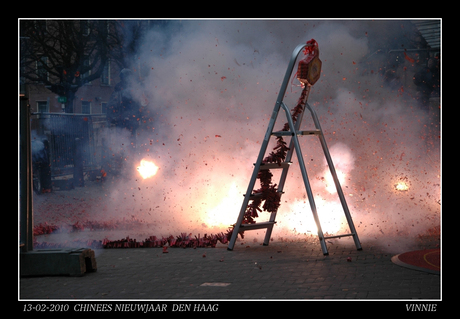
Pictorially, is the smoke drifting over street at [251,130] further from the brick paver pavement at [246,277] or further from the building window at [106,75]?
the building window at [106,75]

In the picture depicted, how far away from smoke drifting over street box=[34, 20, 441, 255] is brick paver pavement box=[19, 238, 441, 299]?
2113mm

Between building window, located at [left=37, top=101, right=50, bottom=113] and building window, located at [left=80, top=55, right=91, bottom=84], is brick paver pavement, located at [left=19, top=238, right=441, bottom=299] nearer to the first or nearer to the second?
building window, located at [left=80, top=55, right=91, bottom=84]

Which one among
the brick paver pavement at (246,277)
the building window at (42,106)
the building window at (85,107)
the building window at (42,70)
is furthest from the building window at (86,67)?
the brick paver pavement at (246,277)

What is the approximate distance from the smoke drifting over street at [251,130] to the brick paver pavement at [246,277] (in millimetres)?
2113

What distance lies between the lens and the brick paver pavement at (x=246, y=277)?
614 centimetres

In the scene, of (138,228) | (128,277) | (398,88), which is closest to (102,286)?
(128,277)

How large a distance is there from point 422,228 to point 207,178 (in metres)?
3.94

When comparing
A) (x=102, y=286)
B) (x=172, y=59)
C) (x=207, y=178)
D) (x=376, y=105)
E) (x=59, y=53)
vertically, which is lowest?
(x=102, y=286)

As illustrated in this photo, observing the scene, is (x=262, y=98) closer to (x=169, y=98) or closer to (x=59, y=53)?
(x=169, y=98)

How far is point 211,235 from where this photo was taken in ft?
30.9

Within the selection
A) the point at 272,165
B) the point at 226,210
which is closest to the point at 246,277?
the point at 272,165

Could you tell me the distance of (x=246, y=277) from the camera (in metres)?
6.91

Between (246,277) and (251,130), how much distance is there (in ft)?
16.3

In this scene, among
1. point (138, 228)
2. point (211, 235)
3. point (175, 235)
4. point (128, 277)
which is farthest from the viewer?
point (138, 228)
